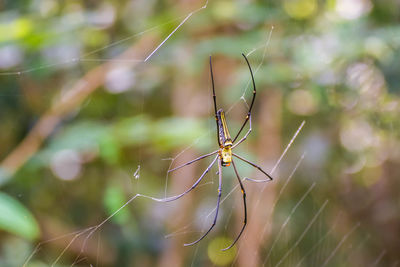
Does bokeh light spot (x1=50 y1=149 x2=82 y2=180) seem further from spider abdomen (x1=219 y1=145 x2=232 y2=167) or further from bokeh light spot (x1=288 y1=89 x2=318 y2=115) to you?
bokeh light spot (x1=288 y1=89 x2=318 y2=115)

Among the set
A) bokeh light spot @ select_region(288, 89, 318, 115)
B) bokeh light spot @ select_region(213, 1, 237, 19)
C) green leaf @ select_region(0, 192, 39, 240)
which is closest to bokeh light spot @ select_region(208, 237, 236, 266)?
bokeh light spot @ select_region(288, 89, 318, 115)

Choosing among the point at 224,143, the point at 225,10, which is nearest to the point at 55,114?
the point at 224,143

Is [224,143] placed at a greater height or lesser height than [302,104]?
greater

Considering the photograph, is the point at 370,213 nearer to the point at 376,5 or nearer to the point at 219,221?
the point at 219,221

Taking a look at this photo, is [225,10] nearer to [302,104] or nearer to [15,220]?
[302,104]

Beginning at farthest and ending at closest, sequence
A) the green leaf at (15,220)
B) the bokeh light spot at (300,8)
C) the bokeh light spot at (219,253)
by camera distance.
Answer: the bokeh light spot at (219,253) → the bokeh light spot at (300,8) → the green leaf at (15,220)


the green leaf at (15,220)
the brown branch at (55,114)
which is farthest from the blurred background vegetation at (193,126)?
the green leaf at (15,220)

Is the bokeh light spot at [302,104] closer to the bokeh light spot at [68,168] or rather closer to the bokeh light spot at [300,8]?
the bokeh light spot at [300,8]
